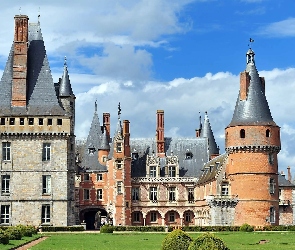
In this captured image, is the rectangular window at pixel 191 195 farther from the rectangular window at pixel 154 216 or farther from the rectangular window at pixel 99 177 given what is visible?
the rectangular window at pixel 99 177

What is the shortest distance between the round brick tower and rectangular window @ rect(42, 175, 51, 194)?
61.6 feet

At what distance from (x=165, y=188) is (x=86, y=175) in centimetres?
1017

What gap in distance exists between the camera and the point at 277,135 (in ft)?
227

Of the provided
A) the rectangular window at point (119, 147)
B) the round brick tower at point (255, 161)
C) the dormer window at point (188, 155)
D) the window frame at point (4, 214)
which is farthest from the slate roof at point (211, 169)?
the window frame at point (4, 214)

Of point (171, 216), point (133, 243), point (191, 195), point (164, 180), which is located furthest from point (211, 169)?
point (133, 243)

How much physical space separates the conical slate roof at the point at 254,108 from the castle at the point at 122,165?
10 cm

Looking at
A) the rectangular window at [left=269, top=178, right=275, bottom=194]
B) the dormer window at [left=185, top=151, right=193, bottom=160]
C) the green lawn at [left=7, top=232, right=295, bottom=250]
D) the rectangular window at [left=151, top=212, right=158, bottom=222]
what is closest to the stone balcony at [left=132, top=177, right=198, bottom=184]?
the dormer window at [left=185, top=151, right=193, bottom=160]

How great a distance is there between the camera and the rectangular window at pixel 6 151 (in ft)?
205

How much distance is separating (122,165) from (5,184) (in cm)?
2340

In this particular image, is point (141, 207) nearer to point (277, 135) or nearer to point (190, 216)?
point (190, 216)

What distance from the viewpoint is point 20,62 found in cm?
6322

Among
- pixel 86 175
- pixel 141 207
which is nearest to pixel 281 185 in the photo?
pixel 141 207

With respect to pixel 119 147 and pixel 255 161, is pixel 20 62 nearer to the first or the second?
pixel 119 147

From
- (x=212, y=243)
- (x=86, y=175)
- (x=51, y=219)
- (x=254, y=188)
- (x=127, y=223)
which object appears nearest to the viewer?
(x=212, y=243)
